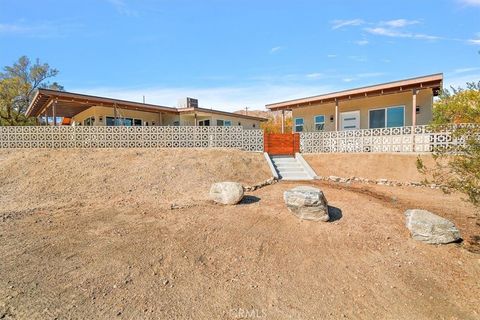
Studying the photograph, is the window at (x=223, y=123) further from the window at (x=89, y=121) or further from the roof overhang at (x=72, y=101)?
the window at (x=89, y=121)

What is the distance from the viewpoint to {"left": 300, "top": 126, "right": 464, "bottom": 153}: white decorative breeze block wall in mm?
12609

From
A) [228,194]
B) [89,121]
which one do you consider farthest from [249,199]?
[89,121]

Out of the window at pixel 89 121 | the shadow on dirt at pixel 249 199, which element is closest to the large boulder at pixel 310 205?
the shadow on dirt at pixel 249 199

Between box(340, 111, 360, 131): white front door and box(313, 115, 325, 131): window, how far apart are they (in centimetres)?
131

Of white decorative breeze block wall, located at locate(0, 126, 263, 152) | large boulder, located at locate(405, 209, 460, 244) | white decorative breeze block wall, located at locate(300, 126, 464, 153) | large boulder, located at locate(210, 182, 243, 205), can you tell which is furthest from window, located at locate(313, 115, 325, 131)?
large boulder, located at locate(405, 209, 460, 244)

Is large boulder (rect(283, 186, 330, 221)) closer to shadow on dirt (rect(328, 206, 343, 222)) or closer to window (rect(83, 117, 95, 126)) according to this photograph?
shadow on dirt (rect(328, 206, 343, 222))

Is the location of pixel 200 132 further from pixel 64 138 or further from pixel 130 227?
pixel 130 227

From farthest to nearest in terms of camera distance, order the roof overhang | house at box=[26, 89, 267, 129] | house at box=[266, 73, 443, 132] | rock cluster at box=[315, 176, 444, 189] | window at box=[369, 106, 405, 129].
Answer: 1. house at box=[26, 89, 267, 129]
2. window at box=[369, 106, 405, 129]
3. the roof overhang
4. house at box=[266, 73, 443, 132]
5. rock cluster at box=[315, 176, 444, 189]

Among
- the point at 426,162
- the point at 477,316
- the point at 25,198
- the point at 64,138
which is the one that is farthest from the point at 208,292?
the point at 64,138

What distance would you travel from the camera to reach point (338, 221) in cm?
659

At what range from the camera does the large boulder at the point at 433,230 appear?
225 inches

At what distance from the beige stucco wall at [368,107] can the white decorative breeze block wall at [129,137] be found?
20.9 ft

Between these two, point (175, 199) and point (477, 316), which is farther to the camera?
point (175, 199)

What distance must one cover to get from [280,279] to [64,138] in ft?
43.9
